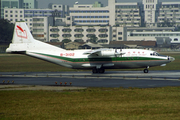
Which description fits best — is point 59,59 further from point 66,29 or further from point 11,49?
point 66,29

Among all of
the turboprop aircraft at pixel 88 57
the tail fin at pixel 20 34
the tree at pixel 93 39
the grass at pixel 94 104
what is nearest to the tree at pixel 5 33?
the tree at pixel 93 39

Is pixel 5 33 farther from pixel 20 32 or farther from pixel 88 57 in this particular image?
pixel 88 57

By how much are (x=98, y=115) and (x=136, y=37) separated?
172431mm

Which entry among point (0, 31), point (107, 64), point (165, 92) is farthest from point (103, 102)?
point (0, 31)

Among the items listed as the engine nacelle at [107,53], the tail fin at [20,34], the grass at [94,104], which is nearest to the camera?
the grass at [94,104]

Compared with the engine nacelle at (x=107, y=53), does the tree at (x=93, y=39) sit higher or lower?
higher

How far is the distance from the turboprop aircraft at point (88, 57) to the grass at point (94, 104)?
17197 millimetres

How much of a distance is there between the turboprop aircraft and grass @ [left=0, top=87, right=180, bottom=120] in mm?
17197

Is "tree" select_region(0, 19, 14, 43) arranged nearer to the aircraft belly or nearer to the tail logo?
the tail logo

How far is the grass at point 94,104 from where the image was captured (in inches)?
792

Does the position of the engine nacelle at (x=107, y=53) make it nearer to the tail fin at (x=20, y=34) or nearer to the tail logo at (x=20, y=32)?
the tail fin at (x=20, y=34)

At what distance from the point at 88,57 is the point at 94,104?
2570 centimetres

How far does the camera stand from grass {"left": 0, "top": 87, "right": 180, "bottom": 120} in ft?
66.0

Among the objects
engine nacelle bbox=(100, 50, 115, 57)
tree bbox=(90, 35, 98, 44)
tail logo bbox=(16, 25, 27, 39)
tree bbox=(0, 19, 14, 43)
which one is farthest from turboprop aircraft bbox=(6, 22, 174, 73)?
tree bbox=(90, 35, 98, 44)
